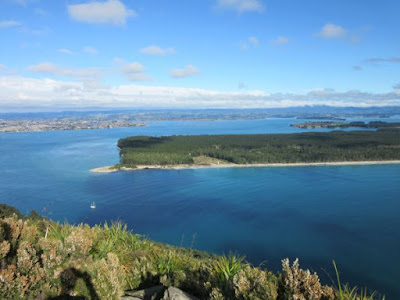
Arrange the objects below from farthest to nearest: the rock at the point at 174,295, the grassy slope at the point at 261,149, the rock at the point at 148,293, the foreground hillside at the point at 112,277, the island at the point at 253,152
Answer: the grassy slope at the point at 261,149
the island at the point at 253,152
the rock at the point at 148,293
the rock at the point at 174,295
the foreground hillside at the point at 112,277

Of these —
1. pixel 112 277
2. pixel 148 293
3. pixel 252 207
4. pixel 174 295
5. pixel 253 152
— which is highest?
pixel 112 277

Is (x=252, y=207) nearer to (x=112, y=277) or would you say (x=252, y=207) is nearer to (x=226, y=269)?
(x=226, y=269)

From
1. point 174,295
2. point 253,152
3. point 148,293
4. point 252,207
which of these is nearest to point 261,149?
point 253,152

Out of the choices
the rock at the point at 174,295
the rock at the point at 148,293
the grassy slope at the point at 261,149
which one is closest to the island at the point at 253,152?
the grassy slope at the point at 261,149

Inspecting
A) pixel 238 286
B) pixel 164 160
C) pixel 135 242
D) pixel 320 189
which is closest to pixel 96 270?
pixel 238 286

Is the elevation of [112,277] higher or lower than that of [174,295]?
higher

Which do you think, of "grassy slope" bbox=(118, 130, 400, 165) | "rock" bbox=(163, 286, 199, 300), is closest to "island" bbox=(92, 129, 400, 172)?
"grassy slope" bbox=(118, 130, 400, 165)

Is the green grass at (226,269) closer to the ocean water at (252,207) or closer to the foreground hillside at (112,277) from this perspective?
the foreground hillside at (112,277)
